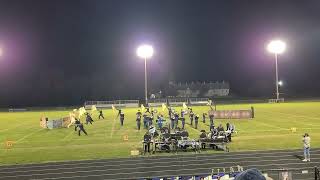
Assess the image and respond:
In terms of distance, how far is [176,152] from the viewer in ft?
83.0

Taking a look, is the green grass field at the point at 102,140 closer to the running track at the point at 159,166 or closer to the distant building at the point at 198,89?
the running track at the point at 159,166

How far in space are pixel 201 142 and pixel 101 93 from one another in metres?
106

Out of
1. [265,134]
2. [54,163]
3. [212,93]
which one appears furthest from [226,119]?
[212,93]

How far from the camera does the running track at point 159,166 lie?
19.6 m

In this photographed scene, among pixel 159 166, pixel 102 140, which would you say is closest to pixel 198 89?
pixel 102 140

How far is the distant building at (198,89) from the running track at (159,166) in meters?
121

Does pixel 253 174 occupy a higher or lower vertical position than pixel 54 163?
higher

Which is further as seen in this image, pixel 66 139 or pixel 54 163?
pixel 66 139

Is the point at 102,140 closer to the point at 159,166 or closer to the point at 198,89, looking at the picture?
the point at 159,166

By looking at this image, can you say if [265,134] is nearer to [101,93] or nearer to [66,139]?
[66,139]

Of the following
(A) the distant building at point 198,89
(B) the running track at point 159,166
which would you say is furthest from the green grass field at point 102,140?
(A) the distant building at point 198,89

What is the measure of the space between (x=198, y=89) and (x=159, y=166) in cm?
12902

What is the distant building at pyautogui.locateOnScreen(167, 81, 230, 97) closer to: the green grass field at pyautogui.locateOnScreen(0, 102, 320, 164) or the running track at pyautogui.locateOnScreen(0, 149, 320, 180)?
the green grass field at pyautogui.locateOnScreen(0, 102, 320, 164)

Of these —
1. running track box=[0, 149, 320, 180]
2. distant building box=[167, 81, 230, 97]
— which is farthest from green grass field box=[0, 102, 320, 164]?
distant building box=[167, 81, 230, 97]
